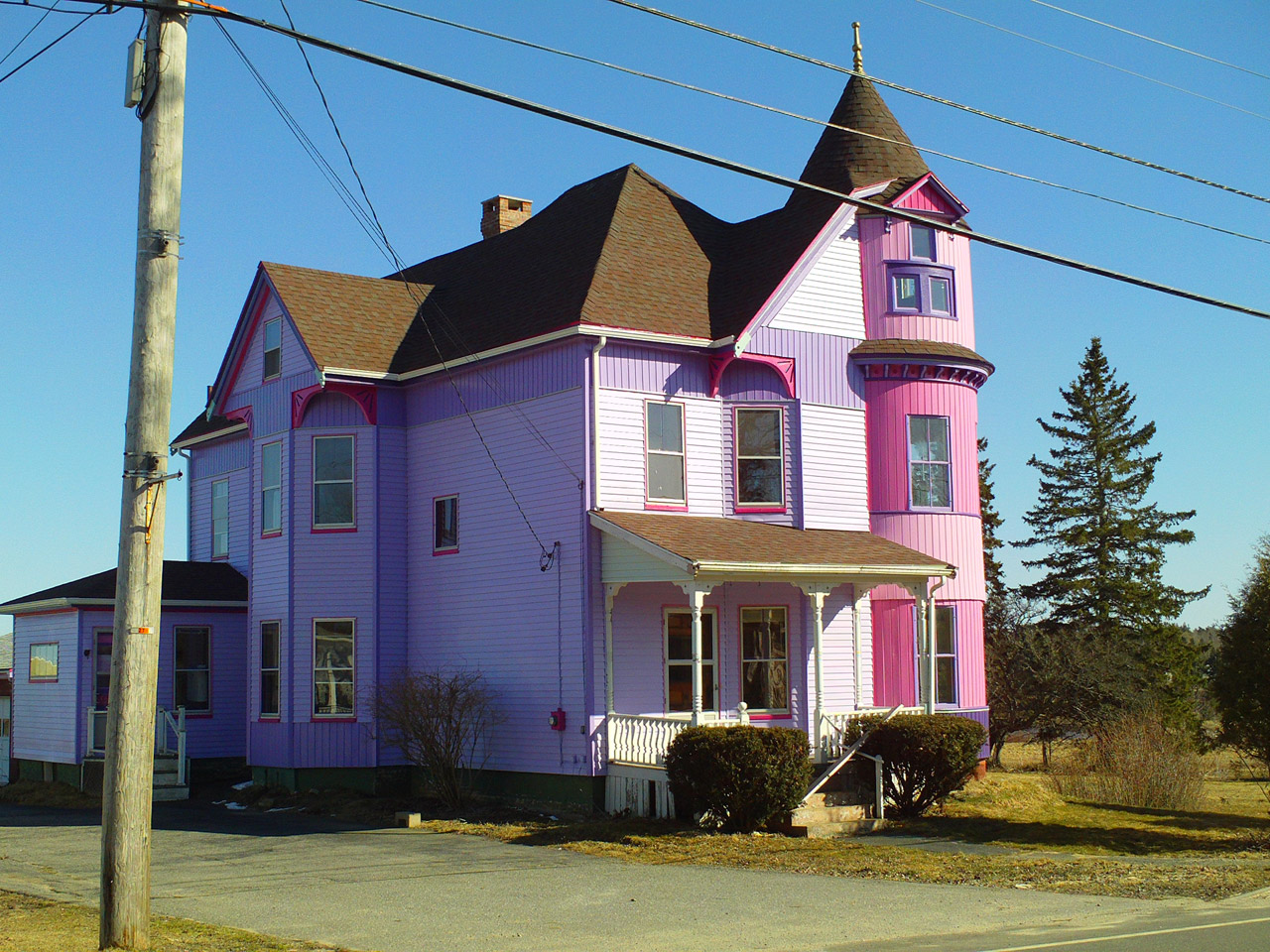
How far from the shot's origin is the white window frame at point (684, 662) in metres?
22.0

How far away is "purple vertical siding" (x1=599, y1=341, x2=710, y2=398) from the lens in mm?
21859

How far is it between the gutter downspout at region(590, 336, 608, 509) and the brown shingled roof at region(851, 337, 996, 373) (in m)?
5.31

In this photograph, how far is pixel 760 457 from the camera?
2328 cm

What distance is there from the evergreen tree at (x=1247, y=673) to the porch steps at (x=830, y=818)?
572 cm

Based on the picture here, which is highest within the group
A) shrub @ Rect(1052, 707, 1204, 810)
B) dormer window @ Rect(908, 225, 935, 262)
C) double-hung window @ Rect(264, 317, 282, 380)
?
dormer window @ Rect(908, 225, 935, 262)

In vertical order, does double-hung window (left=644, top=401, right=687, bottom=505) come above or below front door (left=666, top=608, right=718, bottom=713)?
above

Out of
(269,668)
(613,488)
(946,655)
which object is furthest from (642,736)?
(269,668)

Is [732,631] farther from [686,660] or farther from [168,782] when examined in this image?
[168,782]

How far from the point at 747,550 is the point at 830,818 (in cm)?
417

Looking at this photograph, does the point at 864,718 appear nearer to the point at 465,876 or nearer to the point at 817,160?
the point at 465,876

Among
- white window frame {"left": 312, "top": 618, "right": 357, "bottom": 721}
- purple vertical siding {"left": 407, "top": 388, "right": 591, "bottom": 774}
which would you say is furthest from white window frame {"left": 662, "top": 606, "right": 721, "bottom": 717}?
white window frame {"left": 312, "top": 618, "right": 357, "bottom": 721}

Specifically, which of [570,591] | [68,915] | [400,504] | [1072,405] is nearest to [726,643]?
[570,591]

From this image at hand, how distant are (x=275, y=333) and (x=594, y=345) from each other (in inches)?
314

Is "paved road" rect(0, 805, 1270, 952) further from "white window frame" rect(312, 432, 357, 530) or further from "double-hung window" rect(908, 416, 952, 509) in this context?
"double-hung window" rect(908, 416, 952, 509)
